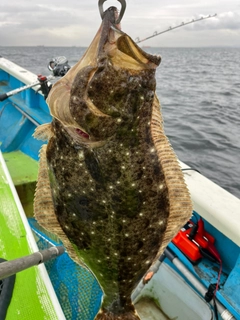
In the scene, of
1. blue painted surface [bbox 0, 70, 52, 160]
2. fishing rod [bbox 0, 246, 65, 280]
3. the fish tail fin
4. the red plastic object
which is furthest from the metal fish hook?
blue painted surface [bbox 0, 70, 52, 160]

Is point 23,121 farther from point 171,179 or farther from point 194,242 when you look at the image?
point 171,179

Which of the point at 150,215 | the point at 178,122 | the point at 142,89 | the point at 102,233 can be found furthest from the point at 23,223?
the point at 178,122

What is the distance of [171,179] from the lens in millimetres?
1799

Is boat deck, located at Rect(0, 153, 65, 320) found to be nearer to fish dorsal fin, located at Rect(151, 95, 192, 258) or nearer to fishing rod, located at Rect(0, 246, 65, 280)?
fishing rod, located at Rect(0, 246, 65, 280)

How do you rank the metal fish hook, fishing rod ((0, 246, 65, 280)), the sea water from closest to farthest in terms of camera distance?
the metal fish hook
fishing rod ((0, 246, 65, 280))
the sea water

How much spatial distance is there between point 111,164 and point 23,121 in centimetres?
567

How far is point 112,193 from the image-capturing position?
5.65 ft

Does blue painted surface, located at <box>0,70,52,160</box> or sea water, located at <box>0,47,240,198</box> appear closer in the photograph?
blue painted surface, located at <box>0,70,52,160</box>

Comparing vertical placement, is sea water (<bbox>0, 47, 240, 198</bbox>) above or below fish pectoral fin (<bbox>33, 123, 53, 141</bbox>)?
below

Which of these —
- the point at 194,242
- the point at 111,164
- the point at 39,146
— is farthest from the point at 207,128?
the point at 111,164

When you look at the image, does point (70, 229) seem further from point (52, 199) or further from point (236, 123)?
point (236, 123)

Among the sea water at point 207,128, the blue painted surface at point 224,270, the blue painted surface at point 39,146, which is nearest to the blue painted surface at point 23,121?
the blue painted surface at point 39,146

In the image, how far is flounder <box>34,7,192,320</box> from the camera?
5.28 feet

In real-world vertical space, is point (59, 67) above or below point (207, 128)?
above
